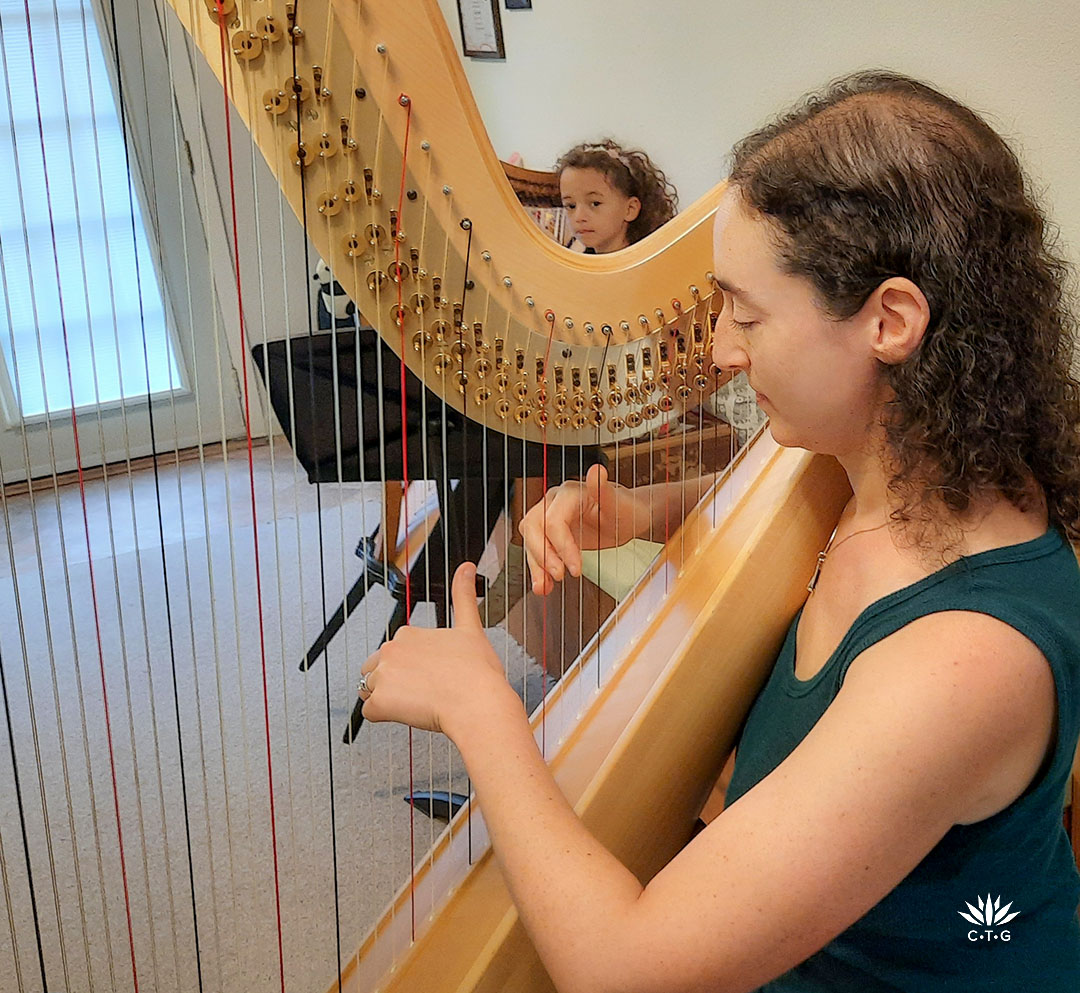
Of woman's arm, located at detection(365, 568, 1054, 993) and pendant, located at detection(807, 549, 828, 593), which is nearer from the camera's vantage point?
woman's arm, located at detection(365, 568, 1054, 993)

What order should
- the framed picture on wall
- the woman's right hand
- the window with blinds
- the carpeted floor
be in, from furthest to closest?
the framed picture on wall, the carpeted floor, the woman's right hand, the window with blinds

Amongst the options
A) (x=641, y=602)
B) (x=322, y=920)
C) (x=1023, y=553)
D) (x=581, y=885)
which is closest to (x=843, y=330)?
(x=1023, y=553)

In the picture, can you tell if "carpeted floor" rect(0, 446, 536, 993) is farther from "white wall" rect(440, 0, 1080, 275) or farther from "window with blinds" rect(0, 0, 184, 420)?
"white wall" rect(440, 0, 1080, 275)

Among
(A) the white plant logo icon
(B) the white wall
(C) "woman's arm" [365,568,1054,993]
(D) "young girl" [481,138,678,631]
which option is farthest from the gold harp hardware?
(D) "young girl" [481,138,678,631]

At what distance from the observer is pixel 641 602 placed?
1382 mm

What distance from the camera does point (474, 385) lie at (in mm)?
1017

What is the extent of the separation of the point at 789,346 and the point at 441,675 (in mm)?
396

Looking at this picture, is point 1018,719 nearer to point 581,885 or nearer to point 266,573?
point 581,885

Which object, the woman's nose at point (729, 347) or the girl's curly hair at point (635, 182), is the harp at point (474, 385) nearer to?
the woman's nose at point (729, 347)

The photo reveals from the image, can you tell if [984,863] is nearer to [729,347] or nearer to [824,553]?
[824,553]

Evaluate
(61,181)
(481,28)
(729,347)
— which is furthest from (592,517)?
(481,28)

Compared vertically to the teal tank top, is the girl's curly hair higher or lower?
higher

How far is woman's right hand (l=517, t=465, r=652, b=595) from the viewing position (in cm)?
117

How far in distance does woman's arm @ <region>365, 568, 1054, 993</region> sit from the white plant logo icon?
116 mm
